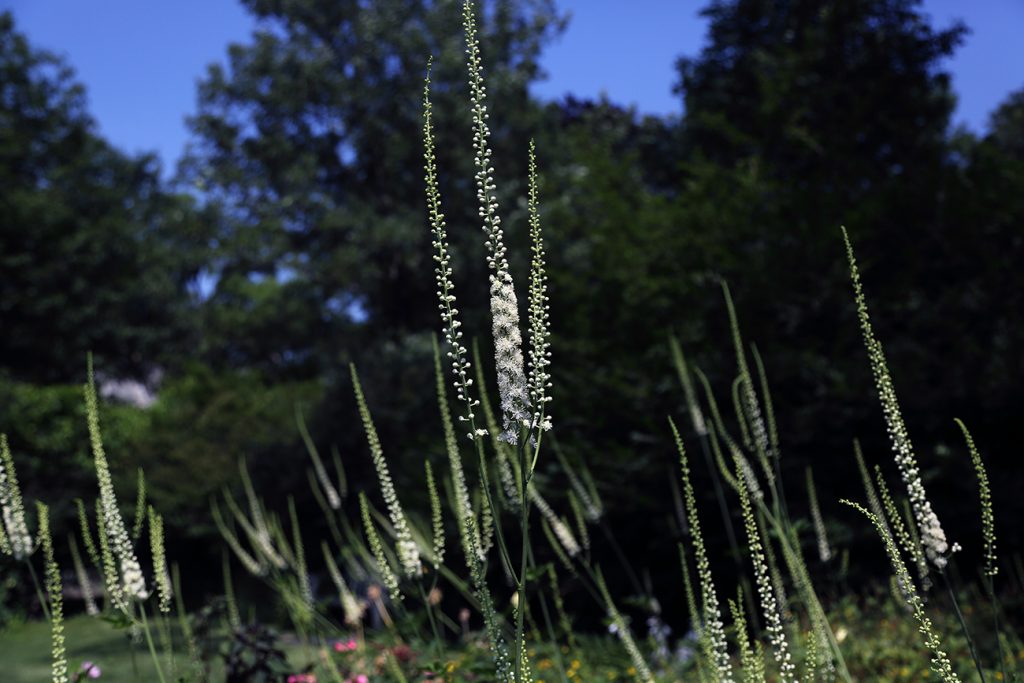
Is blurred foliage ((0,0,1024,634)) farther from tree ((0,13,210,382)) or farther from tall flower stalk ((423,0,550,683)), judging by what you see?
tall flower stalk ((423,0,550,683))

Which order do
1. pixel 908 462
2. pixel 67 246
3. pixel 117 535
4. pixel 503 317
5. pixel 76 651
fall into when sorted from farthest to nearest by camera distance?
1. pixel 67 246
2. pixel 76 651
3. pixel 117 535
4. pixel 908 462
5. pixel 503 317

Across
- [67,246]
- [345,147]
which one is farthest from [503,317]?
[67,246]

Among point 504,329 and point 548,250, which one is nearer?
point 504,329

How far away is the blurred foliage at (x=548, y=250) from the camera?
11.7 metres

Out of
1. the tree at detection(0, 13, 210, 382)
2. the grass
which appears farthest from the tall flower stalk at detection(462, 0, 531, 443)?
the tree at detection(0, 13, 210, 382)

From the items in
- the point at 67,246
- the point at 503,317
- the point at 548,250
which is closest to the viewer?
the point at 503,317

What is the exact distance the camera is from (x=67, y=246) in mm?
32875

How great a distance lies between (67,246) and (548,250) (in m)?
22.2

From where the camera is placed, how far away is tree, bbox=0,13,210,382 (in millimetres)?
32656

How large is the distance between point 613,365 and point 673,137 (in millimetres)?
20767

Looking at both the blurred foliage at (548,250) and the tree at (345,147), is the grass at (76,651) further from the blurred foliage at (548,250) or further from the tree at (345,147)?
the tree at (345,147)

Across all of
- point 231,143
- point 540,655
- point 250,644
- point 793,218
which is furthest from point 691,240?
point 231,143

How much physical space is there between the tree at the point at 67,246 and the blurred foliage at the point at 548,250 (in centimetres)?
12

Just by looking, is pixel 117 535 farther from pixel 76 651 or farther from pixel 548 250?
pixel 548 250
